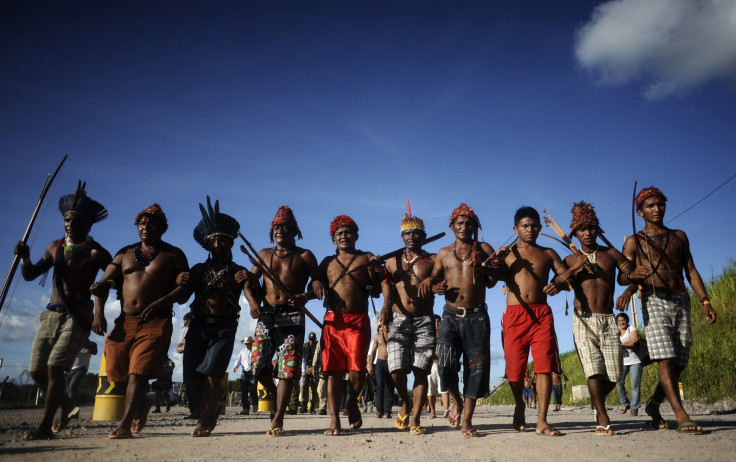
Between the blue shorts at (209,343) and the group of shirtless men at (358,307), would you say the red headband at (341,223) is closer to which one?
the group of shirtless men at (358,307)

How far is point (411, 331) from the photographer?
616cm

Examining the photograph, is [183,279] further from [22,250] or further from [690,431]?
[690,431]

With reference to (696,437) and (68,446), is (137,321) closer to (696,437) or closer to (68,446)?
(68,446)

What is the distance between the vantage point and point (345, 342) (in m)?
5.96

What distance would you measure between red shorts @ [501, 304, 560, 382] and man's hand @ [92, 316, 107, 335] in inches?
171

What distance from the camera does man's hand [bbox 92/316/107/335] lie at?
18.1 feet

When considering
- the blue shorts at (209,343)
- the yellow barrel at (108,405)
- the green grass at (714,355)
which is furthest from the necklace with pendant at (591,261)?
the green grass at (714,355)

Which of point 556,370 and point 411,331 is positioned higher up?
point 411,331

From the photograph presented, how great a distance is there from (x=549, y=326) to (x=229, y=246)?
3.74 meters

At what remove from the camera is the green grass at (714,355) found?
499 inches

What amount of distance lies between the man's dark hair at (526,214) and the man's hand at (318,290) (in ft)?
7.93

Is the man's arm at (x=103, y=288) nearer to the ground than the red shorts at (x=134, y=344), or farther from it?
farther from it

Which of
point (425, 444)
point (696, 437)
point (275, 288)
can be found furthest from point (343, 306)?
point (696, 437)

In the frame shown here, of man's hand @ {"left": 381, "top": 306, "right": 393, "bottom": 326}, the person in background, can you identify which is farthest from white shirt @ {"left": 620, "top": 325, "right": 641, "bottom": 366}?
man's hand @ {"left": 381, "top": 306, "right": 393, "bottom": 326}
